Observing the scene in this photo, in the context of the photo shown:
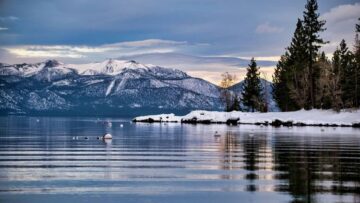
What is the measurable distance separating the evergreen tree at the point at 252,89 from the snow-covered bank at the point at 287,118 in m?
17.3

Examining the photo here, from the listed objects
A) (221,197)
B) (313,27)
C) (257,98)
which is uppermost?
(313,27)

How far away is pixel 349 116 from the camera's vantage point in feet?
352

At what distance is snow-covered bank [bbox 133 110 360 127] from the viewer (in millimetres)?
106906

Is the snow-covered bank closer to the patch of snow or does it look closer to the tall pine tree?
the patch of snow

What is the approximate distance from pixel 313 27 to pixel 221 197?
104832mm

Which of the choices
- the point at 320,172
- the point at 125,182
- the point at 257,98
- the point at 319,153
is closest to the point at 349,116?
the point at 257,98

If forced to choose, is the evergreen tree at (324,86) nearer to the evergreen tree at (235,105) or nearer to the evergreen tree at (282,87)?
the evergreen tree at (282,87)

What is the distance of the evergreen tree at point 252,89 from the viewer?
15820 cm

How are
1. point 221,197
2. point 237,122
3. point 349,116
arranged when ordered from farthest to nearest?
point 237,122 < point 349,116 < point 221,197

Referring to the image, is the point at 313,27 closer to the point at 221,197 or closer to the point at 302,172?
the point at 302,172

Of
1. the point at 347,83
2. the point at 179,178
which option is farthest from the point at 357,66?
the point at 179,178

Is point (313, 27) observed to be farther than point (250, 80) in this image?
No

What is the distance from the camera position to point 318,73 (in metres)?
127

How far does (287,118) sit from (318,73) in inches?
620
